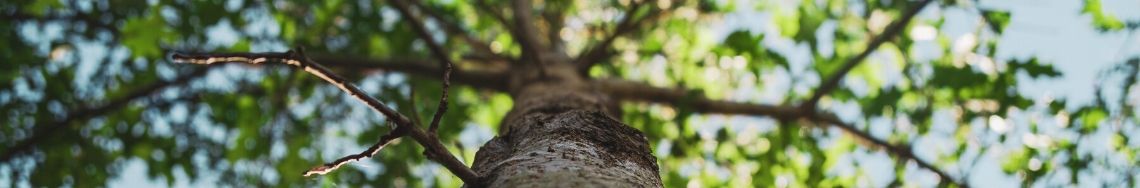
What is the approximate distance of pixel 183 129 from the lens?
537 centimetres

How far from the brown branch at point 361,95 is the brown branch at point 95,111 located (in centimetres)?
366

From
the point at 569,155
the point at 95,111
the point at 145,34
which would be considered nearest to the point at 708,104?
the point at 569,155

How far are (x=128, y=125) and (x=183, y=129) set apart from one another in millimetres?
350

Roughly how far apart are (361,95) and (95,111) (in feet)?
13.1

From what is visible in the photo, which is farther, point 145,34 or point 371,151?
point 145,34

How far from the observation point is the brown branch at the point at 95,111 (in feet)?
14.5

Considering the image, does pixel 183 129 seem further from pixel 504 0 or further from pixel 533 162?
pixel 533 162

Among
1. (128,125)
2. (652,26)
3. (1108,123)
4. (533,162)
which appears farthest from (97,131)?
(1108,123)

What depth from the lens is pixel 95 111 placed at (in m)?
4.44

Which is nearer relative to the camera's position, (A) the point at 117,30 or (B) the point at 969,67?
(B) the point at 969,67

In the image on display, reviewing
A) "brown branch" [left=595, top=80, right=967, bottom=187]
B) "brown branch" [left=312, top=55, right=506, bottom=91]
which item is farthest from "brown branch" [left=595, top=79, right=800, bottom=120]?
"brown branch" [left=312, top=55, right=506, bottom=91]

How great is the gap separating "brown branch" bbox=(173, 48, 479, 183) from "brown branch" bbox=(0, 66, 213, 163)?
12.0 feet

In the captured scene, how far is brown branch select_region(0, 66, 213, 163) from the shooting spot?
14.5ft

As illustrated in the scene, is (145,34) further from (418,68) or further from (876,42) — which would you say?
(876,42)
